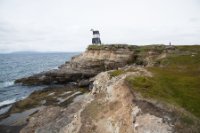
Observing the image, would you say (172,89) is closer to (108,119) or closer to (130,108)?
(130,108)

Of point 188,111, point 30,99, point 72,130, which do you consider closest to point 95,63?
point 30,99

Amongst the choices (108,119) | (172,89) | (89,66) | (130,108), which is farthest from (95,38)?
(130,108)

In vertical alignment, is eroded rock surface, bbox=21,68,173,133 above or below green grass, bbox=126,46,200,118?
below

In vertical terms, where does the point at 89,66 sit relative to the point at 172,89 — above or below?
below

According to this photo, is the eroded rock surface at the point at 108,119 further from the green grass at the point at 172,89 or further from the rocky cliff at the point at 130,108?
the green grass at the point at 172,89

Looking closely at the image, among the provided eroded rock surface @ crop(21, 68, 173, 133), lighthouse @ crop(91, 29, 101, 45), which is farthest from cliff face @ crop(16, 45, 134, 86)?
eroded rock surface @ crop(21, 68, 173, 133)

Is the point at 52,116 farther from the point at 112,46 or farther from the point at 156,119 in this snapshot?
the point at 112,46

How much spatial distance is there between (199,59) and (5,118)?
37293mm

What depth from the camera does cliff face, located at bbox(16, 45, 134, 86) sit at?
252 feet

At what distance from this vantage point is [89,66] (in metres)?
84.9

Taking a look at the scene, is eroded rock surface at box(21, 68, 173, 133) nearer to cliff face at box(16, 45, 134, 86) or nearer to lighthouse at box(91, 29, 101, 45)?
cliff face at box(16, 45, 134, 86)

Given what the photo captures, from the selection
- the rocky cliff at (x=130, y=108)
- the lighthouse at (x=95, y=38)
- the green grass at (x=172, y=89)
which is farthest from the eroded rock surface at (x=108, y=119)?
the lighthouse at (x=95, y=38)

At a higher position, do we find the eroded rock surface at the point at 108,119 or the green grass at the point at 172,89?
the green grass at the point at 172,89

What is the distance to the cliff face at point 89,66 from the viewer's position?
7693 centimetres
